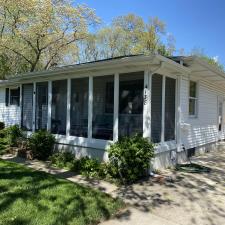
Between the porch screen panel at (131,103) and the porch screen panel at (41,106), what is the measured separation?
12.5 ft

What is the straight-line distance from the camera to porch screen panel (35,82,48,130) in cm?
1007

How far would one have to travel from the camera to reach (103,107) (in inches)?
312

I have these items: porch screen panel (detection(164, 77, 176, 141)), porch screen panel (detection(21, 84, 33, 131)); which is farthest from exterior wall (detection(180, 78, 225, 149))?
porch screen panel (detection(21, 84, 33, 131))

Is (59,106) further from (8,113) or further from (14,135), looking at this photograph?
(8,113)

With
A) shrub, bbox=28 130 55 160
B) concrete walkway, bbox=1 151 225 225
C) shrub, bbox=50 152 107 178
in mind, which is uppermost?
shrub, bbox=28 130 55 160

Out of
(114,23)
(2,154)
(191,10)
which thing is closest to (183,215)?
(2,154)

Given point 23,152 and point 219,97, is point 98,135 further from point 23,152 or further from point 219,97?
point 219,97

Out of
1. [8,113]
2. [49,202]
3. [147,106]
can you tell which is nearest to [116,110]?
[147,106]

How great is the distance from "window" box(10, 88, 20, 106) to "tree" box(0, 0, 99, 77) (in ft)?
28.7

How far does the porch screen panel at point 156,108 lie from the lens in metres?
7.25

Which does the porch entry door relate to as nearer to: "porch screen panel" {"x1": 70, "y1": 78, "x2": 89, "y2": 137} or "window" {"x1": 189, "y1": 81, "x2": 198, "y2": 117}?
"window" {"x1": 189, "y1": 81, "x2": 198, "y2": 117}

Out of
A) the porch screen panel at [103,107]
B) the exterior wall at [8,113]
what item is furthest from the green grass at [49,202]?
the exterior wall at [8,113]

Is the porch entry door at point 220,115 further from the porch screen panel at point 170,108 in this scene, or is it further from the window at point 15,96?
the window at point 15,96

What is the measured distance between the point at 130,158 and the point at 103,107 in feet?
7.39
